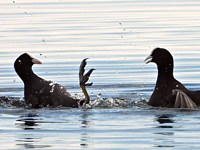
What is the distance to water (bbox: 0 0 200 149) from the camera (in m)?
12.7

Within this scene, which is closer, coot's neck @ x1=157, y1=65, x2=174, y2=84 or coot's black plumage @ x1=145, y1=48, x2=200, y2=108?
coot's black plumage @ x1=145, y1=48, x2=200, y2=108

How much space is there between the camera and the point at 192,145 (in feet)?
38.9

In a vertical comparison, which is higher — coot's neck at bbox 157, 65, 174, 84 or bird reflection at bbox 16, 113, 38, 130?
coot's neck at bbox 157, 65, 174, 84

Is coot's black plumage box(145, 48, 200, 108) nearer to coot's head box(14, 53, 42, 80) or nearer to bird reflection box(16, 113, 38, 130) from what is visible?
coot's head box(14, 53, 42, 80)

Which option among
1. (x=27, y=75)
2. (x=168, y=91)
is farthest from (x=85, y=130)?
(x=27, y=75)

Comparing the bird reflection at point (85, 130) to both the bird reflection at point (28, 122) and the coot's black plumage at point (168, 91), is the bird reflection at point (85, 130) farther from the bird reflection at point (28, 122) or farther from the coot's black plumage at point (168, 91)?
the coot's black plumage at point (168, 91)

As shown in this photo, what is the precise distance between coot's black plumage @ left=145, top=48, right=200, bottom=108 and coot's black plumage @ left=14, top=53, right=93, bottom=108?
3.80 feet

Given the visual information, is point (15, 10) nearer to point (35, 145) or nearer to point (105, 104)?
point (105, 104)

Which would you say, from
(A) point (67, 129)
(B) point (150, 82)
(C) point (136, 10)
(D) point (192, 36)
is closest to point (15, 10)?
(C) point (136, 10)

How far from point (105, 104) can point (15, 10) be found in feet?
59.5

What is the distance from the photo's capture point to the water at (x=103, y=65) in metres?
12.7

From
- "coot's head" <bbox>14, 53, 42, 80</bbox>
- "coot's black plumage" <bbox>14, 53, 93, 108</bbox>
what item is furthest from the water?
"coot's head" <bbox>14, 53, 42, 80</bbox>

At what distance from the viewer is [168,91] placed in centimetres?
1582

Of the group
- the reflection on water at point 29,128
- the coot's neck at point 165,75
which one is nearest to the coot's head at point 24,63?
the reflection on water at point 29,128
